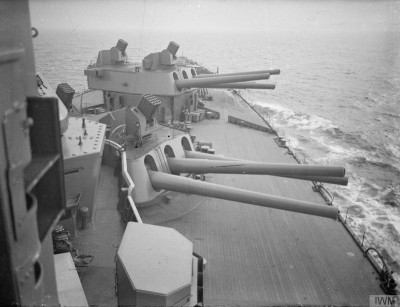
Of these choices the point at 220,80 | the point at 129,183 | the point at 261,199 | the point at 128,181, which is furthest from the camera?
the point at 220,80

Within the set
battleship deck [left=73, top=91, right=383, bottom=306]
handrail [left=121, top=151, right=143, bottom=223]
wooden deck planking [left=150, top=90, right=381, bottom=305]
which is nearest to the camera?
handrail [left=121, top=151, right=143, bottom=223]

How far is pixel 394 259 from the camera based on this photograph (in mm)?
11680

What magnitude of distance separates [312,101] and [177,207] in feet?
108

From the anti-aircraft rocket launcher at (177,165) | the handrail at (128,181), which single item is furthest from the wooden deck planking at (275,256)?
the handrail at (128,181)

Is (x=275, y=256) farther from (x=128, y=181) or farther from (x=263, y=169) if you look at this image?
(x=128, y=181)

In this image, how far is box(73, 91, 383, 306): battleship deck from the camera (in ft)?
23.5

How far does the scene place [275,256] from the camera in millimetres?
8570

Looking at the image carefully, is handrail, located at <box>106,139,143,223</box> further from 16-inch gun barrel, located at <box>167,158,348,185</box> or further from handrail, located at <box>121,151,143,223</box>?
16-inch gun barrel, located at <box>167,158,348,185</box>

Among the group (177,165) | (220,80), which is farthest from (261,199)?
(220,80)

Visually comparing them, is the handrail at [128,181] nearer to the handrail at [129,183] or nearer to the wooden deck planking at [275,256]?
the handrail at [129,183]

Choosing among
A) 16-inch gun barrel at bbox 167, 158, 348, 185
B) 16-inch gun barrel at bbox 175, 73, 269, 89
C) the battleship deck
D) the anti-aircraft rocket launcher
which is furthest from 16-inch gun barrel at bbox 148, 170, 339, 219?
16-inch gun barrel at bbox 175, 73, 269, 89

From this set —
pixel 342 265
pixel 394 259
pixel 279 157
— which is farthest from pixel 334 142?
pixel 342 265

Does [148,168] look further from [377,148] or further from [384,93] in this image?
[384,93]

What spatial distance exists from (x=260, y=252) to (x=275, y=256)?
0.36 meters
